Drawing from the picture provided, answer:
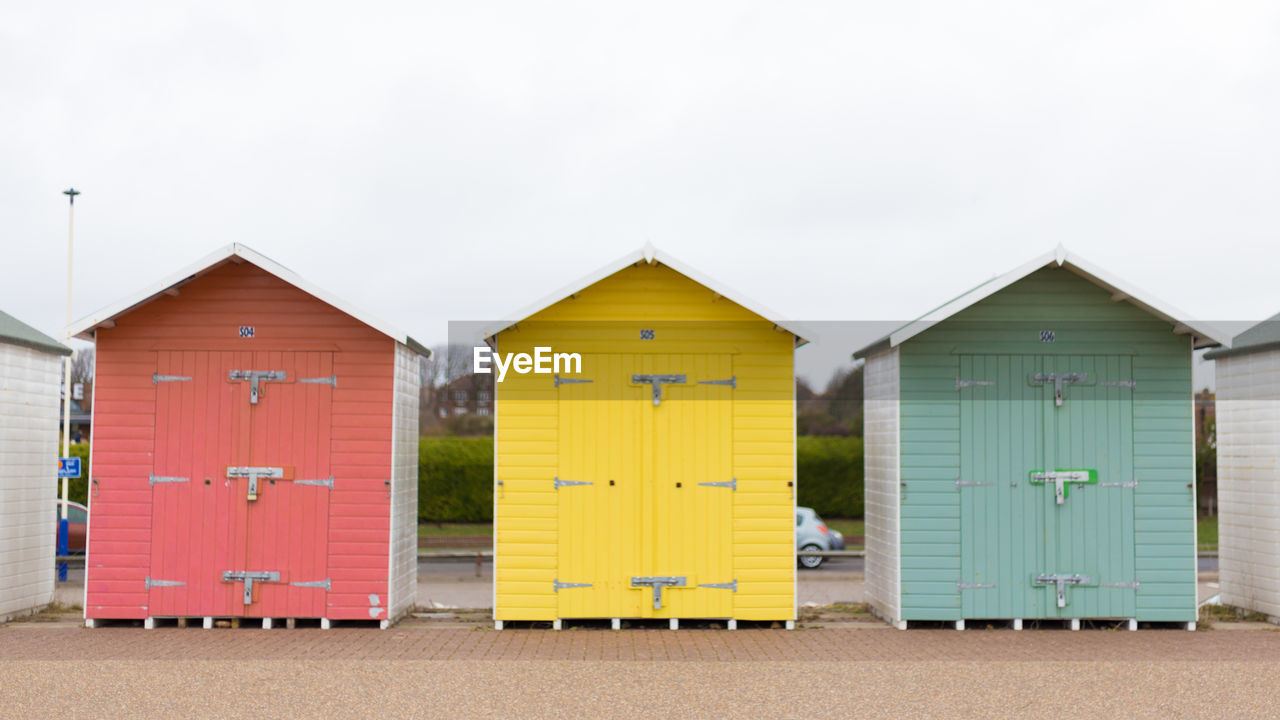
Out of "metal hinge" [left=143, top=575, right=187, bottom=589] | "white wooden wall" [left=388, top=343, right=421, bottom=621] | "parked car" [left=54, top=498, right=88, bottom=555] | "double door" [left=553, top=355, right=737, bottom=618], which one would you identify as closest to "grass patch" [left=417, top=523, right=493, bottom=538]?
"parked car" [left=54, top=498, right=88, bottom=555]

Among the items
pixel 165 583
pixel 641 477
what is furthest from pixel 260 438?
pixel 641 477

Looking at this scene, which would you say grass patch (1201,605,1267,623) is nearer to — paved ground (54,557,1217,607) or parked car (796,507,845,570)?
paved ground (54,557,1217,607)

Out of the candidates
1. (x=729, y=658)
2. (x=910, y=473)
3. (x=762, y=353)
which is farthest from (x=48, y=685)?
(x=910, y=473)

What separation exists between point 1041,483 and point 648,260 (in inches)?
175

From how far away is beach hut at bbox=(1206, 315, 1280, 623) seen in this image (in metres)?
12.2

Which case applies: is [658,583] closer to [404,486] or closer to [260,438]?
[404,486]

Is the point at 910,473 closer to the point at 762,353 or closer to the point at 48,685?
the point at 762,353

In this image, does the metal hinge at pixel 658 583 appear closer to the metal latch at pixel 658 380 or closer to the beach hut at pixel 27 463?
the metal latch at pixel 658 380

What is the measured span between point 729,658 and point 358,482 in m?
4.03

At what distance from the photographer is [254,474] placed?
1143cm

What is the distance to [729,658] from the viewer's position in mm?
9961

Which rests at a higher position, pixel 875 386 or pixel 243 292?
pixel 243 292

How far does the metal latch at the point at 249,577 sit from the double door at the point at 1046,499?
670 cm

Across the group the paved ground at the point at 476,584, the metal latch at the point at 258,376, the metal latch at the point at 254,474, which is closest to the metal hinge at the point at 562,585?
the metal latch at the point at 254,474
